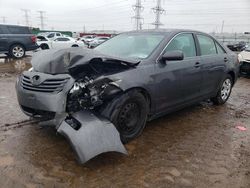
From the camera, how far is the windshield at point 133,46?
442 centimetres

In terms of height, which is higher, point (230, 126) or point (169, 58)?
point (169, 58)

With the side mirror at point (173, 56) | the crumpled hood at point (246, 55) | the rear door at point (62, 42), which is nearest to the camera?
the side mirror at point (173, 56)

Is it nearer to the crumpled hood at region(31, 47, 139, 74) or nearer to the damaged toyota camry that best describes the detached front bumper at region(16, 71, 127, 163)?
the damaged toyota camry

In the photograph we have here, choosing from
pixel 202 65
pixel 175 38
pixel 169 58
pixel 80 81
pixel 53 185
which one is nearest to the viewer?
pixel 53 185

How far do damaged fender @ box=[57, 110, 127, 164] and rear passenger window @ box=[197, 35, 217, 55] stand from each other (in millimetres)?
2857

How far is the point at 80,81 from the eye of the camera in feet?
11.5

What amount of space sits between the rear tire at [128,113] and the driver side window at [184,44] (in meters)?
1.09

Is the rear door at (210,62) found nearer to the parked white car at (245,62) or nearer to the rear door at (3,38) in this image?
the parked white car at (245,62)

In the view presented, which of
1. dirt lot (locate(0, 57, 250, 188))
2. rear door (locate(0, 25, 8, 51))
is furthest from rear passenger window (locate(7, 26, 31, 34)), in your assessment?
dirt lot (locate(0, 57, 250, 188))

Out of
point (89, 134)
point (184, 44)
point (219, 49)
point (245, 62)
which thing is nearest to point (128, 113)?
point (89, 134)

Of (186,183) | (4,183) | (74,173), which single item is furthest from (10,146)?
(186,183)

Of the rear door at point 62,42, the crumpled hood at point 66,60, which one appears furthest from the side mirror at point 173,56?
the rear door at point 62,42

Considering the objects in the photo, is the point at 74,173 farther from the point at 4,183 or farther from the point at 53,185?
the point at 4,183

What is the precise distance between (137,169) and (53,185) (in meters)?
0.95
